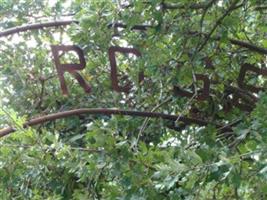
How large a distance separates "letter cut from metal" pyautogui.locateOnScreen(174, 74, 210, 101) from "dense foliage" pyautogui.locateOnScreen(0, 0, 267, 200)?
2 cm

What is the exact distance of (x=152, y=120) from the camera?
4.89 feet

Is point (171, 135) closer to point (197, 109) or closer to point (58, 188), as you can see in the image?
point (197, 109)

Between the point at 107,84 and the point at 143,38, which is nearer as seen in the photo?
the point at 143,38

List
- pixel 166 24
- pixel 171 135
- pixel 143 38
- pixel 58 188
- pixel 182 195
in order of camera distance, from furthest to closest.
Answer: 1. pixel 58 188
2. pixel 171 135
3. pixel 143 38
4. pixel 166 24
5. pixel 182 195

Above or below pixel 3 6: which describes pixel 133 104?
below

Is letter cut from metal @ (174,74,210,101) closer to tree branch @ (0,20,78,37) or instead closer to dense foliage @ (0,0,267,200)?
dense foliage @ (0,0,267,200)

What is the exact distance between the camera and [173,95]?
1363mm

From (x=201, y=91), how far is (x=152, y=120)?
0.85 ft

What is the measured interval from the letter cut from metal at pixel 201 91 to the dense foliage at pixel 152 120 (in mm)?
19

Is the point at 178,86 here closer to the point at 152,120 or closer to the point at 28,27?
the point at 152,120

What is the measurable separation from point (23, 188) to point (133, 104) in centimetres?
41

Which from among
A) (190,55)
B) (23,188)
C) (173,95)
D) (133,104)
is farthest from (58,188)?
(190,55)

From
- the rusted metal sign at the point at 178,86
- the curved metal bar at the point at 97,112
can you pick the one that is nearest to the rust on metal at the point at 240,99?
the rusted metal sign at the point at 178,86

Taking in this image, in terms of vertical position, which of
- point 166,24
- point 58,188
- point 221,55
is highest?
point 166,24
